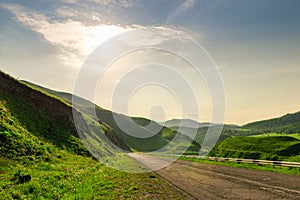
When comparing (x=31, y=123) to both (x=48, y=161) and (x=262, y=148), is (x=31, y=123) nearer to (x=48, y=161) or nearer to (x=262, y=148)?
(x=48, y=161)

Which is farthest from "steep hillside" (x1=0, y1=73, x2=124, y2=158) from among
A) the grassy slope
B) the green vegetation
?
the green vegetation

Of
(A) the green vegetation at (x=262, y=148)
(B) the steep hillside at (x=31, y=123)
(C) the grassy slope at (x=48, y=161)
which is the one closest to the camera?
(C) the grassy slope at (x=48, y=161)

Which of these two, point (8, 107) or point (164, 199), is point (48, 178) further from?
point (8, 107)

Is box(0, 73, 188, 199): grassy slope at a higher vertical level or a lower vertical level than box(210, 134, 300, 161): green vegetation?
lower

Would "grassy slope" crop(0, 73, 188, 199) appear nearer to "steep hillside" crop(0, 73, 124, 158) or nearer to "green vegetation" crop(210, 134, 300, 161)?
"steep hillside" crop(0, 73, 124, 158)

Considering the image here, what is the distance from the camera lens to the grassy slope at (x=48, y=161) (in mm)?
13422

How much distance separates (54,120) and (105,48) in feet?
72.6

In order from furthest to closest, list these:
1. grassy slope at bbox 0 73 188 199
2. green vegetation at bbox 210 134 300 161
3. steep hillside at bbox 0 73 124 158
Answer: green vegetation at bbox 210 134 300 161, steep hillside at bbox 0 73 124 158, grassy slope at bbox 0 73 188 199

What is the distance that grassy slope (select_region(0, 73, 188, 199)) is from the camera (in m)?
13.4

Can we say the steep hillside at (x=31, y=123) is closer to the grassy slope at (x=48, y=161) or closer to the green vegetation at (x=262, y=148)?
the grassy slope at (x=48, y=161)

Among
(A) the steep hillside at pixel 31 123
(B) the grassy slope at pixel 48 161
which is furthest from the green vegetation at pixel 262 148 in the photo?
(A) the steep hillside at pixel 31 123

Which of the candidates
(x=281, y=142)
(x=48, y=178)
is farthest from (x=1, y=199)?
(x=281, y=142)

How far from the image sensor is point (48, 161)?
85.9ft

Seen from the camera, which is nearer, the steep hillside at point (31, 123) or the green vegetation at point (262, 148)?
the steep hillside at point (31, 123)
